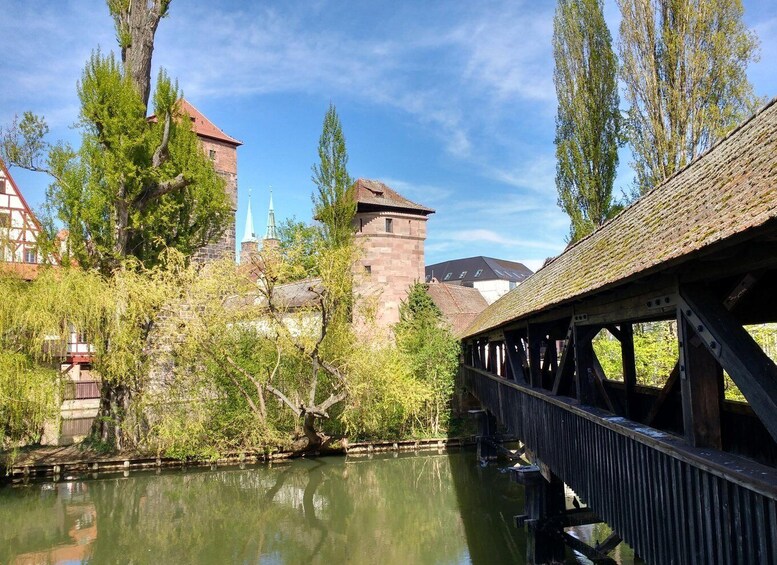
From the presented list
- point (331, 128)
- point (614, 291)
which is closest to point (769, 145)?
point (614, 291)

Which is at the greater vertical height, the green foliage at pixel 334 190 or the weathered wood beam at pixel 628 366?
the green foliage at pixel 334 190

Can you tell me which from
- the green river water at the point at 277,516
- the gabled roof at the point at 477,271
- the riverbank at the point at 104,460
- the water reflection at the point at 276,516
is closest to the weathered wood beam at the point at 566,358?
the green river water at the point at 277,516

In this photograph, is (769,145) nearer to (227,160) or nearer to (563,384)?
(563,384)

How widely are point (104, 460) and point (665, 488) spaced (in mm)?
15436

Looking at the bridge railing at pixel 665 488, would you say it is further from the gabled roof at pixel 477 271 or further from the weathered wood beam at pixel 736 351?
the gabled roof at pixel 477 271

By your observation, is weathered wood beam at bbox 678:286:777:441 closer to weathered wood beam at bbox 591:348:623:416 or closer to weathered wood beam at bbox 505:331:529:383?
weathered wood beam at bbox 591:348:623:416

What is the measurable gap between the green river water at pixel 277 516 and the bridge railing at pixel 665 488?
12.2 feet

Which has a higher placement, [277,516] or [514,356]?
[514,356]

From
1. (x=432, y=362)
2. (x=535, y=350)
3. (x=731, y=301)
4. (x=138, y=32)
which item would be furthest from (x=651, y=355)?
(x=138, y=32)

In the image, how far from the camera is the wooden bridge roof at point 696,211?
3.23 meters

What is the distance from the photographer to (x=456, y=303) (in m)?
28.1

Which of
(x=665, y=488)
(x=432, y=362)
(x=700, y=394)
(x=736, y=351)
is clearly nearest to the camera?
(x=736, y=351)

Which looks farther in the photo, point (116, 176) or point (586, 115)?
point (586, 115)

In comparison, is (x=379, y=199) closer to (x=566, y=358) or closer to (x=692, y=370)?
(x=566, y=358)
